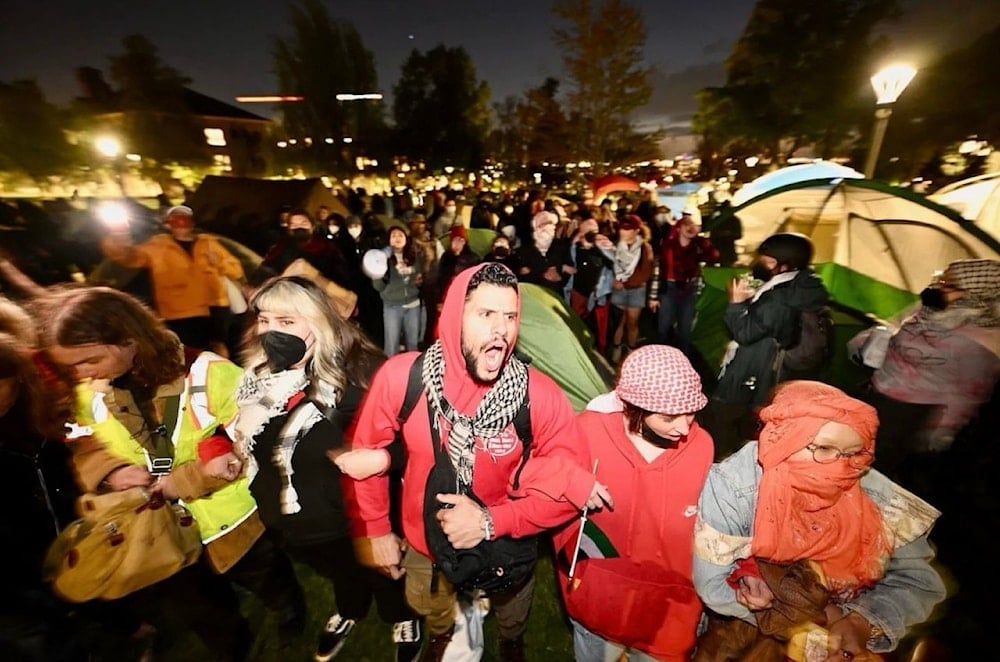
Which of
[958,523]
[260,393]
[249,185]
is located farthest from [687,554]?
[249,185]

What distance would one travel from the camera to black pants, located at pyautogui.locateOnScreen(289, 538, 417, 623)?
2.37 m

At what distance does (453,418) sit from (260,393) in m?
0.96

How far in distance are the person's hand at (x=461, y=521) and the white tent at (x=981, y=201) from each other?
6372 mm

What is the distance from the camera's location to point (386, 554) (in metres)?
2.07

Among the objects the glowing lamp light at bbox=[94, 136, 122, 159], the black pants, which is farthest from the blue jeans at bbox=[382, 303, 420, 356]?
the glowing lamp light at bbox=[94, 136, 122, 159]

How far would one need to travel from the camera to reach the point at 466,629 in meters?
2.36

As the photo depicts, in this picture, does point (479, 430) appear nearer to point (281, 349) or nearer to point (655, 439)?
point (655, 439)

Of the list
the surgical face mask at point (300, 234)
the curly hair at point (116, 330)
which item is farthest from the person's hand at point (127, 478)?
the surgical face mask at point (300, 234)

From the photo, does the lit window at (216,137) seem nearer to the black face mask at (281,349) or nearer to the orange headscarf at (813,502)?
the black face mask at (281,349)

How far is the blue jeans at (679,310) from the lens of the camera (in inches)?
244

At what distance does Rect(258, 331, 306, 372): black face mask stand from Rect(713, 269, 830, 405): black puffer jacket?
302 centimetres

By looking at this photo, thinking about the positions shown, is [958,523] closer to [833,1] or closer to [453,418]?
[453,418]

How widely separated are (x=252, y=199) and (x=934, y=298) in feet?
46.1

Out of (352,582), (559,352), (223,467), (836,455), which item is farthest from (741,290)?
(223,467)
